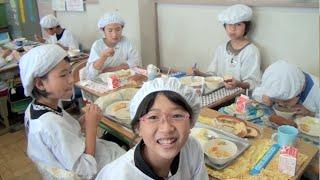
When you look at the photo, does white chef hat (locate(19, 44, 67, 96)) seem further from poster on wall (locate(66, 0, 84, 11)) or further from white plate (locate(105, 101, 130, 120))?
poster on wall (locate(66, 0, 84, 11))

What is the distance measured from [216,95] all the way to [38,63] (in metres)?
1.23

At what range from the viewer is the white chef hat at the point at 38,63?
1.50 metres

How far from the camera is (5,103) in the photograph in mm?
3379

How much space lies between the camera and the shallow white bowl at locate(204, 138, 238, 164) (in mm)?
1326

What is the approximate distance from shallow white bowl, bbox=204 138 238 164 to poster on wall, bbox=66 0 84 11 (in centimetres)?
360

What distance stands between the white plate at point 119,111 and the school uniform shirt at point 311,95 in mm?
1118

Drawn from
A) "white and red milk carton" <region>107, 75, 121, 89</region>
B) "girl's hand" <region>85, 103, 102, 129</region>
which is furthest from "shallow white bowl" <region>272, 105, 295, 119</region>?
"white and red milk carton" <region>107, 75, 121, 89</region>

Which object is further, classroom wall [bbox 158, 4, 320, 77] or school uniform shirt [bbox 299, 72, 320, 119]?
classroom wall [bbox 158, 4, 320, 77]

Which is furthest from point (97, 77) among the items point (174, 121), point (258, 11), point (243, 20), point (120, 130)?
point (174, 121)

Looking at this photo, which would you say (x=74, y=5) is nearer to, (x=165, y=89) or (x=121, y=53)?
(x=121, y=53)

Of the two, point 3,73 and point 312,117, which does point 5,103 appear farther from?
point 312,117

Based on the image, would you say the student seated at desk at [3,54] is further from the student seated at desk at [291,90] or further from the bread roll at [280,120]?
the bread roll at [280,120]

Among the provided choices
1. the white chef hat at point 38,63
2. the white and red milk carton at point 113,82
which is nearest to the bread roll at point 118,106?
the white and red milk carton at point 113,82

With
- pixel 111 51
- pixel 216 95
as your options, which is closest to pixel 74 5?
pixel 111 51
